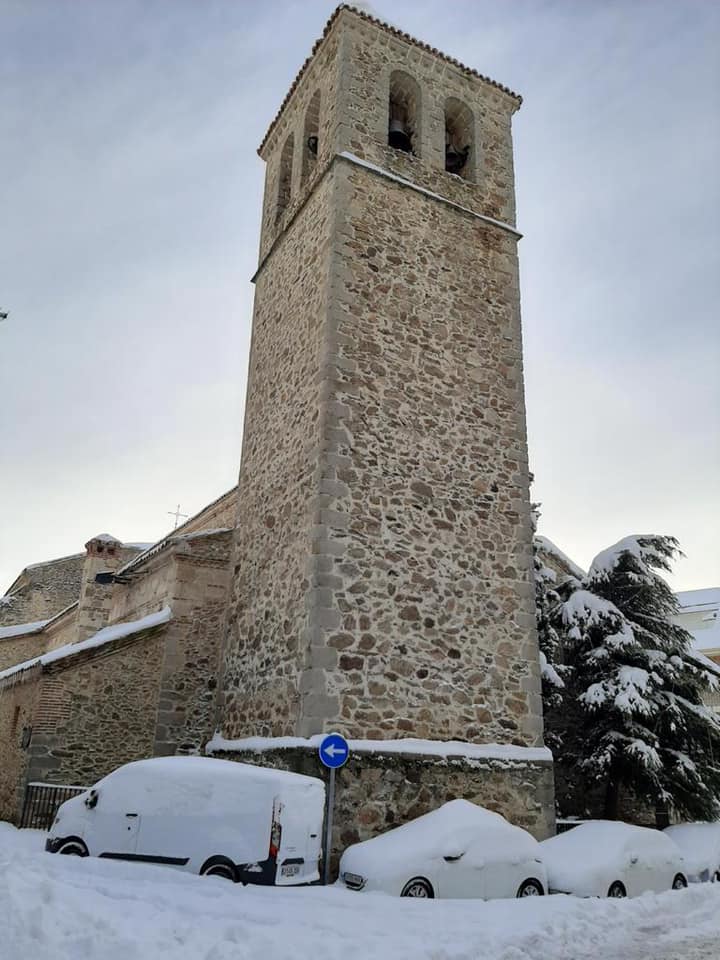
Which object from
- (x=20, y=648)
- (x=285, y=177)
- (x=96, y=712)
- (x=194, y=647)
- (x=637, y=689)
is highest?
(x=285, y=177)

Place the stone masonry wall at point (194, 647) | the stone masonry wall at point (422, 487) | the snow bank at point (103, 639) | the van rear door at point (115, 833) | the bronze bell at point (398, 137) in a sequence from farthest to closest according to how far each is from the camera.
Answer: the bronze bell at point (398, 137)
the stone masonry wall at point (194, 647)
the snow bank at point (103, 639)
the stone masonry wall at point (422, 487)
the van rear door at point (115, 833)

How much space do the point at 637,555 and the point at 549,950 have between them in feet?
34.4

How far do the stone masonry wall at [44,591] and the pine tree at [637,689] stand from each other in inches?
845

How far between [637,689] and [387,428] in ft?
22.4

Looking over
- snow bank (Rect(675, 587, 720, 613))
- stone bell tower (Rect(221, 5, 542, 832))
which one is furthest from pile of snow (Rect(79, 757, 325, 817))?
snow bank (Rect(675, 587, 720, 613))

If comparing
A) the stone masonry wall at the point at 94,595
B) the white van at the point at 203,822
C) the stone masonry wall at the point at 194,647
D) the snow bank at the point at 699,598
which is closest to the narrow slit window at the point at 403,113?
the stone masonry wall at the point at 194,647

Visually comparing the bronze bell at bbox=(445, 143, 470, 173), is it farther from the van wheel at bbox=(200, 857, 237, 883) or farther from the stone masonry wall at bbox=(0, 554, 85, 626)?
the stone masonry wall at bbox=(0, 554, 85, 626)

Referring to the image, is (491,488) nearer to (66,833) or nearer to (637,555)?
(637,555)

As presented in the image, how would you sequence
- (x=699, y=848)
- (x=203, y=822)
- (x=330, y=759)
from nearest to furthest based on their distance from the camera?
(x=203, y=822) < (x=330, y=759) < (x=699, y=848)

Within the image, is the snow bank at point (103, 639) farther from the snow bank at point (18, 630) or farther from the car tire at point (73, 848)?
the snow bank at point (18, 630)

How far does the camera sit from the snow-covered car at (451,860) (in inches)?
330

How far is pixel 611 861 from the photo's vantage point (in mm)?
9570

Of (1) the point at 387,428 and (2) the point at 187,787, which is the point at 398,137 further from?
(2) the point at 187,787

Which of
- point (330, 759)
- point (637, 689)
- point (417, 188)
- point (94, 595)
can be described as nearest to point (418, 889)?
point (330, 759)
